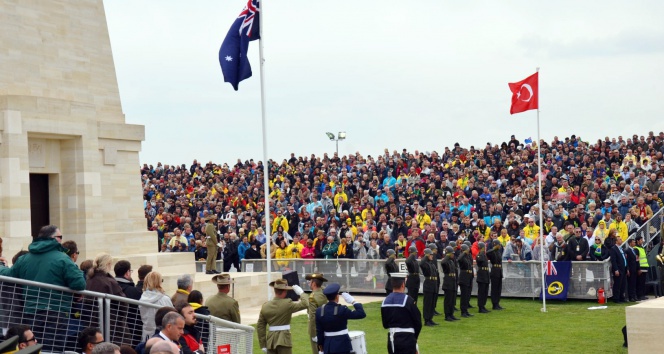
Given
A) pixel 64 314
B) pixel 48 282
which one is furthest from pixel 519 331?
pixel 48 282

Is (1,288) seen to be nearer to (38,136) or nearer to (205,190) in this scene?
(38,136)

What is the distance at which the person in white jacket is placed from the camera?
32.2 ft

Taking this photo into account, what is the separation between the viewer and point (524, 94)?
20.5 m

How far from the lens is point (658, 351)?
11875mm

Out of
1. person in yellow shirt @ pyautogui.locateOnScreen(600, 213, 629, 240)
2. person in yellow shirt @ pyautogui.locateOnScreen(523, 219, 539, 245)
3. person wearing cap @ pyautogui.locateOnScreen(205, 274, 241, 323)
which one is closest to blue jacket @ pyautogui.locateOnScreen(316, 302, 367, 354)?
person wearing cap @ pyautogui.locateOnScreen(205, 274, 241, 323)

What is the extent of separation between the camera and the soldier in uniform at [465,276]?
65.9ft

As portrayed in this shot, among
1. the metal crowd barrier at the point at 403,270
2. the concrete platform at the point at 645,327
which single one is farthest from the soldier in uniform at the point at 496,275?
the concrete platform at the point at 645,327

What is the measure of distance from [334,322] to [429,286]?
28.1 ft

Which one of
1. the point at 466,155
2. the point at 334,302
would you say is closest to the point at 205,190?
the point at 466,155

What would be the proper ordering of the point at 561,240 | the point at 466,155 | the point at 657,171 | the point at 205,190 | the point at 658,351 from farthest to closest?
1. the point at 205,190
2. the point at 466,155
3. the point at 657,171
4. the point at 561,240
5. the point at 658,351

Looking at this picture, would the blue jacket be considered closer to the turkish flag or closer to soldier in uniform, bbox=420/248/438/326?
soldier in uniform, bbox=420/248/438/326

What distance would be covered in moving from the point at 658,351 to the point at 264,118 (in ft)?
35.1

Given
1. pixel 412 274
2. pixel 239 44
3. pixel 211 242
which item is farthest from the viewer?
pixel 211 242

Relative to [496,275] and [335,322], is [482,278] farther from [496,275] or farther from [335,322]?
[335,322]
